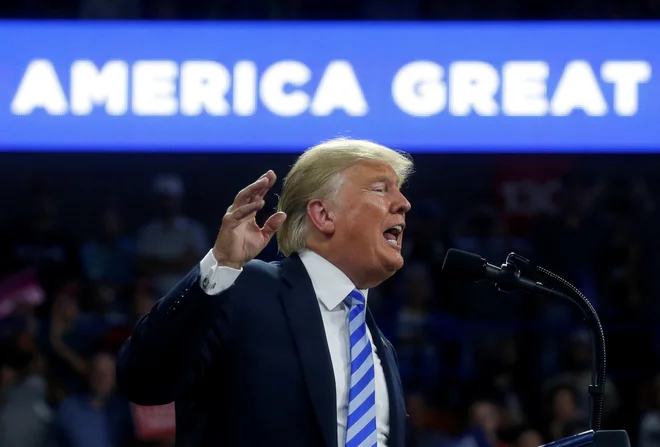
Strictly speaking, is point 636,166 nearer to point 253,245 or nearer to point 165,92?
point 165,92

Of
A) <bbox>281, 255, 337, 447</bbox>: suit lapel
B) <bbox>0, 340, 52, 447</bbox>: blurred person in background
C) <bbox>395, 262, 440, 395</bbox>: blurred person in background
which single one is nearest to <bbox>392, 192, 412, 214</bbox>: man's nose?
<bbox>281, 255, 337, 447</bbox>: suit lapel

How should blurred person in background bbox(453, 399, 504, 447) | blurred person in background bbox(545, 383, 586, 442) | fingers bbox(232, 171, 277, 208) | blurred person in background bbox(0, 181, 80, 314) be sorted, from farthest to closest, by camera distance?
blurred person in background bbox(0, 181, 80, 314) → blurred person in background bbox(545, 383, 586, 442) → blurred person in background bbox(453, 399, 504, 447) → fingers bbox(232, 171, 277, 208)

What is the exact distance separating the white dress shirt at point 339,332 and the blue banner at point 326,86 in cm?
338

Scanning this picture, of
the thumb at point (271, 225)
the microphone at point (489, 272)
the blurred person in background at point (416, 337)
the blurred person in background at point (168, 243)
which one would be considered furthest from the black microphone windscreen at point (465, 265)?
the blurred person in background at point (168, 243)

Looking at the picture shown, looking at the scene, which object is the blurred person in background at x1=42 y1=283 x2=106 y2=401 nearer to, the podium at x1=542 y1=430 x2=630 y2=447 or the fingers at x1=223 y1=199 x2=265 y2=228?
the fingers at x1=223 y1=199 x2=265 y2=228

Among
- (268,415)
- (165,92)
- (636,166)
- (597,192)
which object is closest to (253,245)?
(268,415)

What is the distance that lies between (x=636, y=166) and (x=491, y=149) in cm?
289

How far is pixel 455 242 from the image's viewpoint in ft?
21.6

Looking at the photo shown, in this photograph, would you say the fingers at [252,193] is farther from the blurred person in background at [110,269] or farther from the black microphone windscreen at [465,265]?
the blurred person in background at [110,269]

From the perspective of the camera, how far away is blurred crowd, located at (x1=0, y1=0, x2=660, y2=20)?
6230 millimetres

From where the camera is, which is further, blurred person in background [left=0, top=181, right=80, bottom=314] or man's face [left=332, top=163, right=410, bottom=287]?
blurred person in background [left=0, top=181, right=80, bottom=314]

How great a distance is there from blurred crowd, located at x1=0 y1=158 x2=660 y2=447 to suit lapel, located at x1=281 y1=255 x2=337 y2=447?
10.7 feet

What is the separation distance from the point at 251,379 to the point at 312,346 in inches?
5.2

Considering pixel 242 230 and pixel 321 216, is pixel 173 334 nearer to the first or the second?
pixel 242 230
